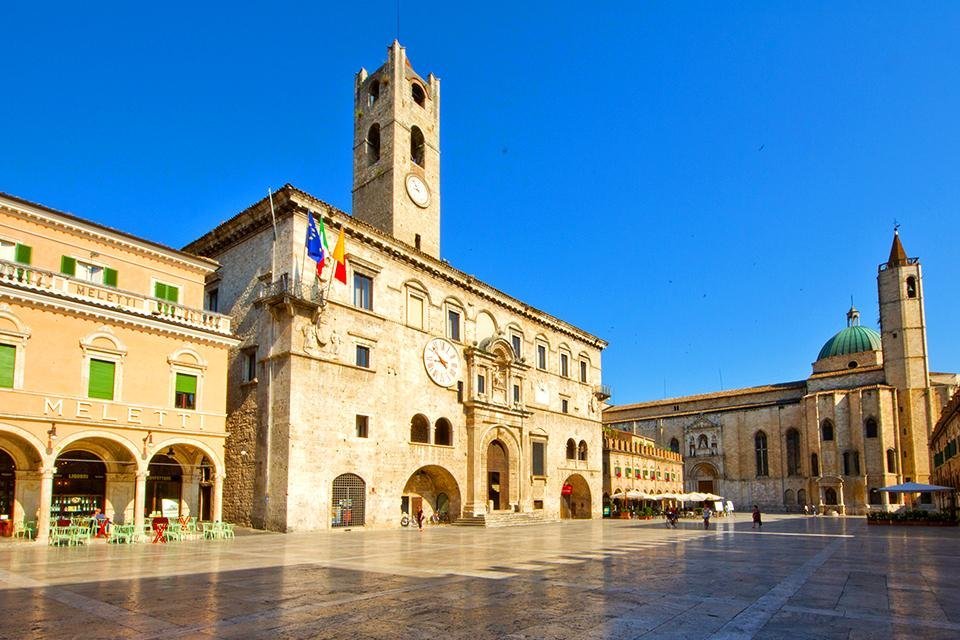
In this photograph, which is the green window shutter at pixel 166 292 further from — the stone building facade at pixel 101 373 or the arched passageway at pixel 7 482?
the arched passageway at pixel 7 482

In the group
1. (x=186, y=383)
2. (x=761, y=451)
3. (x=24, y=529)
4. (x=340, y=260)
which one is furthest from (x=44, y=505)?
(x=761, y=451)

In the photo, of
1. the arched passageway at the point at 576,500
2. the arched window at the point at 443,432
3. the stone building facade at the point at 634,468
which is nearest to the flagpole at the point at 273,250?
the arched window at the point at 443,432

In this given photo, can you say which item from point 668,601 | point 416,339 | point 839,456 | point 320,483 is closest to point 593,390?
point 416,339

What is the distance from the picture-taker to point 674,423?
303 ft

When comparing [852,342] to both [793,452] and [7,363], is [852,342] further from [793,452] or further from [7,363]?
[7,363]

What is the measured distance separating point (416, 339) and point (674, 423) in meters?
63.8

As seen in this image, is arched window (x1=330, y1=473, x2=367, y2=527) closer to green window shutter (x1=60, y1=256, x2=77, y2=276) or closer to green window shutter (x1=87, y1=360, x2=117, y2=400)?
green window shutter (x1=87, y1=360, x2=117, y2=400)

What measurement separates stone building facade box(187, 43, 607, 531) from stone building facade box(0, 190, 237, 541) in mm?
3023

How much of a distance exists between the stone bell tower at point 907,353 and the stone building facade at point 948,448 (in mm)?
5412

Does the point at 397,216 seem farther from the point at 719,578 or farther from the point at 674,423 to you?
the point at 674,423

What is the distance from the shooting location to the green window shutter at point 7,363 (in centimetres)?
2155

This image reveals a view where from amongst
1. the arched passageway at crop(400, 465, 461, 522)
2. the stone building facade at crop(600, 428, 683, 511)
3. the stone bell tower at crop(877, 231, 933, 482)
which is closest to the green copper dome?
the stone bell tower at crop(877, 231, 933, 482)

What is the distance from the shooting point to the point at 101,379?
24031mm

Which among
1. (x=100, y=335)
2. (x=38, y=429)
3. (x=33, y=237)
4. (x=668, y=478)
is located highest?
(x=33, y=237)
